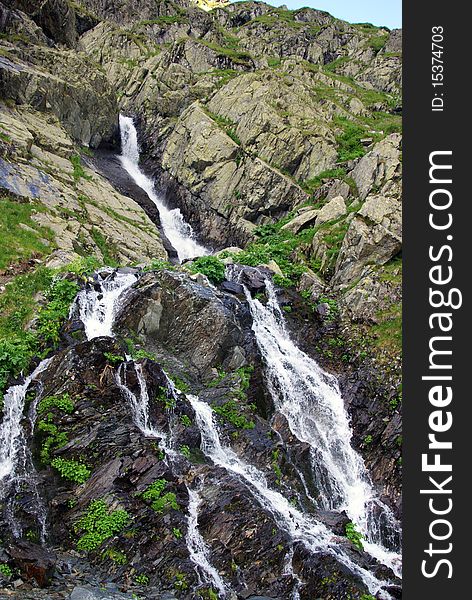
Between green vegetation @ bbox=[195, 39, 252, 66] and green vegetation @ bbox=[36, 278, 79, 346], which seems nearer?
green vegetation @ bbox=[36, 278, 79, 346]

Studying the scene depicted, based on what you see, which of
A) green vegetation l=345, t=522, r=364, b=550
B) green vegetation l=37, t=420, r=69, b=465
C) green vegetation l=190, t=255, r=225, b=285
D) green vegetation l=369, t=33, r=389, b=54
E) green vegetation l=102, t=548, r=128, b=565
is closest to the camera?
green vegetation l=102, t=548, r=128, b=565

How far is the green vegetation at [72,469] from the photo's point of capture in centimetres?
1257

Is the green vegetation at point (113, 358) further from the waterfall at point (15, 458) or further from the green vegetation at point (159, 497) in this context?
the green vegetation at point (159, 497)

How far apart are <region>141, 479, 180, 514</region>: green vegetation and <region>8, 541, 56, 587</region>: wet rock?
2.48 meters

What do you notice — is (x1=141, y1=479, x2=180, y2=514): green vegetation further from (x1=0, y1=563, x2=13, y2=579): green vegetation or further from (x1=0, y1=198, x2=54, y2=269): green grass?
(x1=0, y1=198, x2=54, y2=269): green grass

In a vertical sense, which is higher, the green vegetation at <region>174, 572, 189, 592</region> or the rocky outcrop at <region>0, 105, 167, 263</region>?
the rocky outcrop at <region>0, 105, 167, 263</region>

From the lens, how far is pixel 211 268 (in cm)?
2273

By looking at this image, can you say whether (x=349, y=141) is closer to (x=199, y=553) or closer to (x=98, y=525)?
(x=199, y=553)

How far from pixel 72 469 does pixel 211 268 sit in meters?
12.0

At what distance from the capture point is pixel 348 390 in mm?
20281

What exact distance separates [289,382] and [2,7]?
40567 mm

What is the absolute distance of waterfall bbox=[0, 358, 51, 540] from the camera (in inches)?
460

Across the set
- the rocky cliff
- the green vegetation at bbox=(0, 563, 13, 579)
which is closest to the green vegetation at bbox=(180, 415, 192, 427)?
the rocky cliff

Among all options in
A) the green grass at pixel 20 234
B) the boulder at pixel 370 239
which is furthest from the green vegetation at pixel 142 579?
the boulder at pixel 370 239
